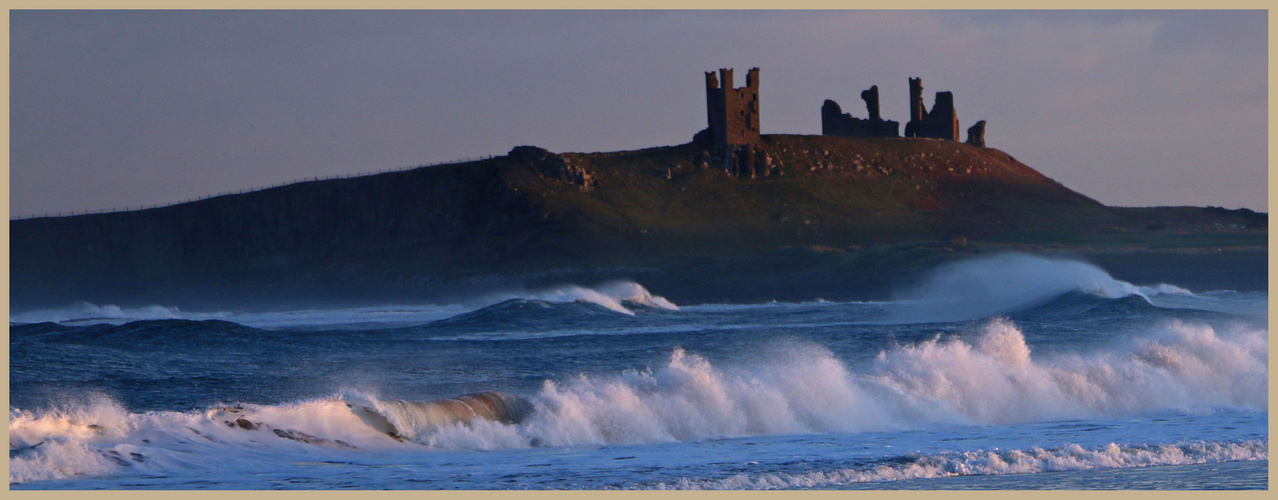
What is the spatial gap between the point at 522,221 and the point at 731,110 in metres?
15.8

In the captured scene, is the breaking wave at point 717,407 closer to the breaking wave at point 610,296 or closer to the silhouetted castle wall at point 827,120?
the breaking wave at point 610,296

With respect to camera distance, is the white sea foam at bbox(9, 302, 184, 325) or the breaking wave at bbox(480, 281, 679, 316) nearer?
the breaking wave at bbox(480, 281, 679, 316)

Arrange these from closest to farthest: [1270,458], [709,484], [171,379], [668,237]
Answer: [709,484] → [1270,458] → [171,379] → [668,237]

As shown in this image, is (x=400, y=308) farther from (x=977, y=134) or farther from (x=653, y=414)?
(x=977, y=134)

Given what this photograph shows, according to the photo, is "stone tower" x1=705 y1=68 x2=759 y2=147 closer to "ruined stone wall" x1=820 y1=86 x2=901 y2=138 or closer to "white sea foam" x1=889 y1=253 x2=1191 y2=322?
"ruined stone wall" x1=820 y1=86 x2=901 y2=138

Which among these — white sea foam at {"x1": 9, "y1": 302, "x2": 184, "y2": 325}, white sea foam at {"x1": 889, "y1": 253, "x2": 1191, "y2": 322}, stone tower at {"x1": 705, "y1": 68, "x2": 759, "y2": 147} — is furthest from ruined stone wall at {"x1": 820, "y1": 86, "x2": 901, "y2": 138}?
white sea foam at {"x1": 9, "y1": 302, "x2": 184, "y2": 325}

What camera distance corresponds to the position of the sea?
12227mm

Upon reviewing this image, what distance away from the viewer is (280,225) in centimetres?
10256

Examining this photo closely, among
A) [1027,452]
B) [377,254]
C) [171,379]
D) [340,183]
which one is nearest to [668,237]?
[377,254]

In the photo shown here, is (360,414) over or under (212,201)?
under

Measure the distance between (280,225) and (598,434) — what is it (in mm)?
91142

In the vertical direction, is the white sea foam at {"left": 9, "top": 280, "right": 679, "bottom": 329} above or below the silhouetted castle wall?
below

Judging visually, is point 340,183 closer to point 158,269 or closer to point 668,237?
point 158,269

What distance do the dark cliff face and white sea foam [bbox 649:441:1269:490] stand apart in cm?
7353
